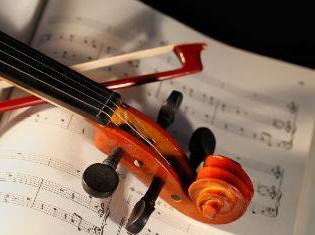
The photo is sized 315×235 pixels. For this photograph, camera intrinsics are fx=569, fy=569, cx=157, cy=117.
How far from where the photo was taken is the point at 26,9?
4.01ft

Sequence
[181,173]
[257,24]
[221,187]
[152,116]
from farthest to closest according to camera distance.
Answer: [257,24] → [152,116] → [181,173] → [221,187]

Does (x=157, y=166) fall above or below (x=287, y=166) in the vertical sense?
below

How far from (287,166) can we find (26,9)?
25.7 inches

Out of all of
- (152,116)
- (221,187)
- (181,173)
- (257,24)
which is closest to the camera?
(221,187)

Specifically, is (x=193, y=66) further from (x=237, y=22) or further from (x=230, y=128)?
(x=237, y=22)

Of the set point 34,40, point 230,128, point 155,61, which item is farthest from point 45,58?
point 230,128

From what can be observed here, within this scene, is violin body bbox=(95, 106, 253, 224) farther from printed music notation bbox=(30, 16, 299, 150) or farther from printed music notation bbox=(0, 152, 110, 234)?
printed music notation bbox=(30, 16, 299, 150)

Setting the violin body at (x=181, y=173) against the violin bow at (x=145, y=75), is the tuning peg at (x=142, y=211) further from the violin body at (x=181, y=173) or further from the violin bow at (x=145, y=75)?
the violin bow at (x=145, y=75)

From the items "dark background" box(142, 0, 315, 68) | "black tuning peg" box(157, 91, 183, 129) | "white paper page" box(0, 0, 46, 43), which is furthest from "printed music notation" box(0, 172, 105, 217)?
"dark background" box(142, 0, 315, 68)

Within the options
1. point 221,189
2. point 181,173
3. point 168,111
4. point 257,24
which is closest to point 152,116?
point 168,111

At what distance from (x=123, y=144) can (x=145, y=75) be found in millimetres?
182

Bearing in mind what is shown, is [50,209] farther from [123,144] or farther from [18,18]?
[18,18]

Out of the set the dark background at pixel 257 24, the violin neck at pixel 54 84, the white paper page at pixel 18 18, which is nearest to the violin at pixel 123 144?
the violin neck at pixel 54 84

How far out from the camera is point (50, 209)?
998 mm
